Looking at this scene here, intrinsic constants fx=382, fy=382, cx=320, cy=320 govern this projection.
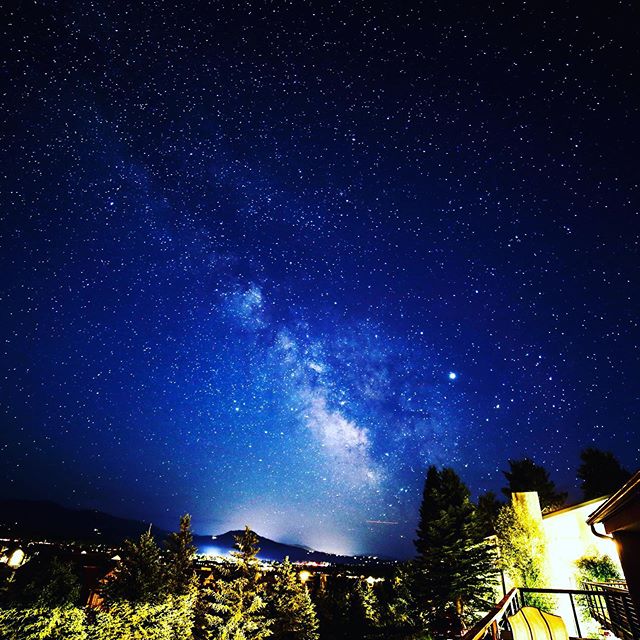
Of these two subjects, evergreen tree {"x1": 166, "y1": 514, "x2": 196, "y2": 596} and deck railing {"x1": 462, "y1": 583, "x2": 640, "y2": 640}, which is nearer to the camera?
deck railing {"x1": 462, "y1": 583, "x2": 640, "y2": 640}

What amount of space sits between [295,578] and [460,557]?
9.95 meters

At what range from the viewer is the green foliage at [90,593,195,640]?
1531 centimetres

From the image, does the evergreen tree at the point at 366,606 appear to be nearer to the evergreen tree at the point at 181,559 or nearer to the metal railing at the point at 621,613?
the evergreen tree at the point at 181,559

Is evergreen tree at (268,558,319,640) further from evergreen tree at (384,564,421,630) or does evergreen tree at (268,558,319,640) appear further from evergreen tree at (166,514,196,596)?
evergreen tree at (166,514,196,596)

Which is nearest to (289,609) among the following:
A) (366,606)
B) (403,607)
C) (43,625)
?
(366,606)

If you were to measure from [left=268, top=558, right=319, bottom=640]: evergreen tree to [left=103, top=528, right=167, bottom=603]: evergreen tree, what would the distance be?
652 centimetres

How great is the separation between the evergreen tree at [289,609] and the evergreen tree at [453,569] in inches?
265

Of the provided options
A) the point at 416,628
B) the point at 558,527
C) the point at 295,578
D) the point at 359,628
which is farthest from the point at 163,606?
the point at 558,527

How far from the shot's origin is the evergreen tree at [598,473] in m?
29.6

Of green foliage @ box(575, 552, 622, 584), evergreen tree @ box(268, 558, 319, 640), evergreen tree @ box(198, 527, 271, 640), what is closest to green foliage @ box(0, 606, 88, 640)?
evergreen tree @ box(198, 527, 271, 640)

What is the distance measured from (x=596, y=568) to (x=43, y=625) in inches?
826

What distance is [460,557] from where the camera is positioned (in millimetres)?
20312

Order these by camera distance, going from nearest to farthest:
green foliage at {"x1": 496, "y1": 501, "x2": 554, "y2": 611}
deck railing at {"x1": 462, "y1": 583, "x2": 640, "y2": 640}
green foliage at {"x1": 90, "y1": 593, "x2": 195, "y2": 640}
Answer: deck railing at {"x1": 462, "y1": 583, "x2": 640, "y2": 640} → green foliage at {"x1": 90, "y1": 593, "x2": 195, "y2": 640} → green foliage at {"x1": 496, "y1": 501, "x2": 554, "y2": 611}

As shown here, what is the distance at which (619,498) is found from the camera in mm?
3865
